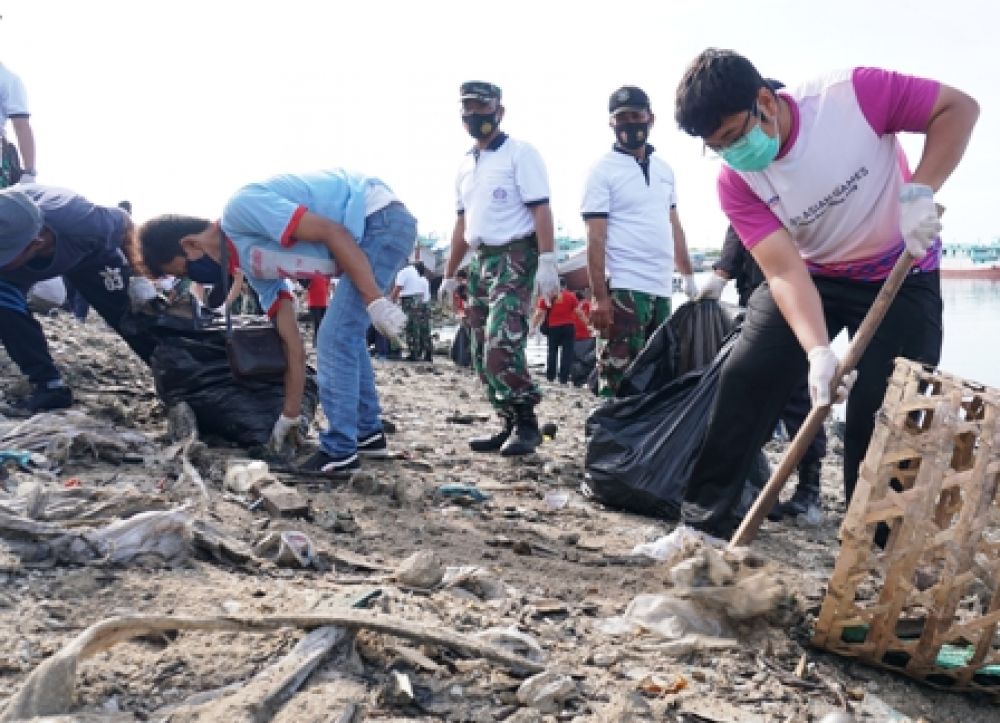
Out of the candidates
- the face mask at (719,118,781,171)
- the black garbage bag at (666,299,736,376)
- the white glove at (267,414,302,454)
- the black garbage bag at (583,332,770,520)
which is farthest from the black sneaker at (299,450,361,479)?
the face mask at (719,118,781,171)

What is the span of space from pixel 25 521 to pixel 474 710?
4.47ft

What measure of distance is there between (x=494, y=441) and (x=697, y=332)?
4.80ft

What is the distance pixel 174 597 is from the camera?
2232mm

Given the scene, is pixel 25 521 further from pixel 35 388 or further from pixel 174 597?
pixel 35 388

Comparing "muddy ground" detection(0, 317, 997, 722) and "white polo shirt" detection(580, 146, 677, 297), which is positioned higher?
"white polo shirt" detection(580, 146, 677, 297)

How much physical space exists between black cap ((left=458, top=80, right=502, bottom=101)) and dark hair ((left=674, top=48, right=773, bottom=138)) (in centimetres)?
229

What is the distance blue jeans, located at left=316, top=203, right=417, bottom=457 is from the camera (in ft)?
13.3

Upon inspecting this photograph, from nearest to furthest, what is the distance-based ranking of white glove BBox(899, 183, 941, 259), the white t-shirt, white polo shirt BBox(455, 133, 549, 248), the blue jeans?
white glove BBox(899, 183, 941, 259), the blue jeans, white polo shirt BBox(455, 133, 549, 248), the white t-shirt

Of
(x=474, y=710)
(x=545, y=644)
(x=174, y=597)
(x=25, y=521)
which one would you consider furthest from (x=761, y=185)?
(x=25, y=521)

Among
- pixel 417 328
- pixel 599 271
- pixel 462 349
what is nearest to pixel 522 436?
pixel 599 271

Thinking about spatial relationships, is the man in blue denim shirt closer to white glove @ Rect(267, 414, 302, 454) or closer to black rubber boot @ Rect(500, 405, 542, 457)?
white glove @ Rect(267, 414, 302, 454)

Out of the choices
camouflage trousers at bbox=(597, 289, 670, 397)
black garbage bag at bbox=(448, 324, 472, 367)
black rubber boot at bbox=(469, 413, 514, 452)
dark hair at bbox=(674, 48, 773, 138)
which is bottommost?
black garbage bag at bbox=(448, 324, 472, 367)

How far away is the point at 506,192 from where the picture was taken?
15.3 feet

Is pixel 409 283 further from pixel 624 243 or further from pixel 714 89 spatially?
pixel 714 89
